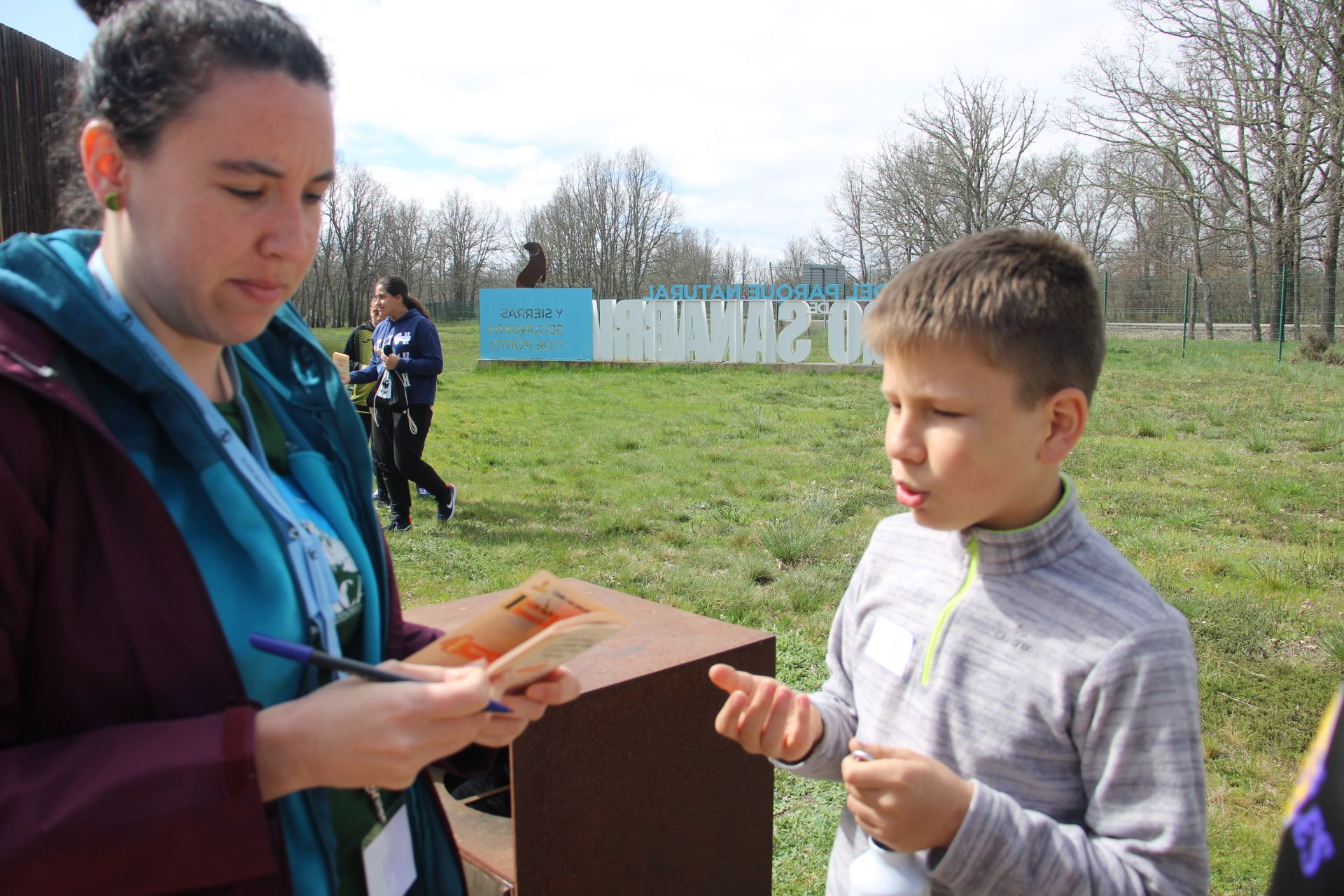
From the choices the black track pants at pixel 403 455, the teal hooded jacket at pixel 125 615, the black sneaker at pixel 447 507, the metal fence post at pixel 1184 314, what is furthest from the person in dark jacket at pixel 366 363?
the metal fence post at pixel 1184 314

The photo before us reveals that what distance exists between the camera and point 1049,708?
1.35 metres

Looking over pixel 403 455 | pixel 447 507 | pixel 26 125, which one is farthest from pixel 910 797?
pixel 447 507

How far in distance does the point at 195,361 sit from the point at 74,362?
219 mm

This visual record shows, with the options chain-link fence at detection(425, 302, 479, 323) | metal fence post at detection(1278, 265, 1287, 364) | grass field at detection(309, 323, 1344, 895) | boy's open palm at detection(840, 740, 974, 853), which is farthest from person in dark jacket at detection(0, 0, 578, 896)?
chain-link fence at detection(425, 302, 479, 323)

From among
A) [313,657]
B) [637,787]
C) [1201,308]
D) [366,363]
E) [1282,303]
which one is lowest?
[637,787]

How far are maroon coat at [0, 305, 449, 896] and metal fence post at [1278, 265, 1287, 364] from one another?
18.9m

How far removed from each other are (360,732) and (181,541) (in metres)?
0.30

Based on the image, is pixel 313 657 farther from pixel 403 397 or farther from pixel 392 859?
pixel 403 397

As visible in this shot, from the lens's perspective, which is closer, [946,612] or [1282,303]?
[946,612]

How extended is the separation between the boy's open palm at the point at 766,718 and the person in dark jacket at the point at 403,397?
610cm

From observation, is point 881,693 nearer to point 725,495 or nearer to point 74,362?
point 74,362

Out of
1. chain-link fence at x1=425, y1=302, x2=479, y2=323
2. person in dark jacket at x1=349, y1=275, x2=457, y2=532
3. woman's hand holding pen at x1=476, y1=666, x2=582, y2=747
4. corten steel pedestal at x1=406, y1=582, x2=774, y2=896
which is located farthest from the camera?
chain-link fence at x1=425, y1=302, x2=479, y2=323

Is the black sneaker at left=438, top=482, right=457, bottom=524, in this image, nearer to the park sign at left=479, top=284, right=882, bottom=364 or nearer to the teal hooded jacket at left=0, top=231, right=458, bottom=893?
the teal hooded jacket at left=0, top=231, right=458, bottom=893

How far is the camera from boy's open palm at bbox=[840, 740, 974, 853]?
1.29 meters
